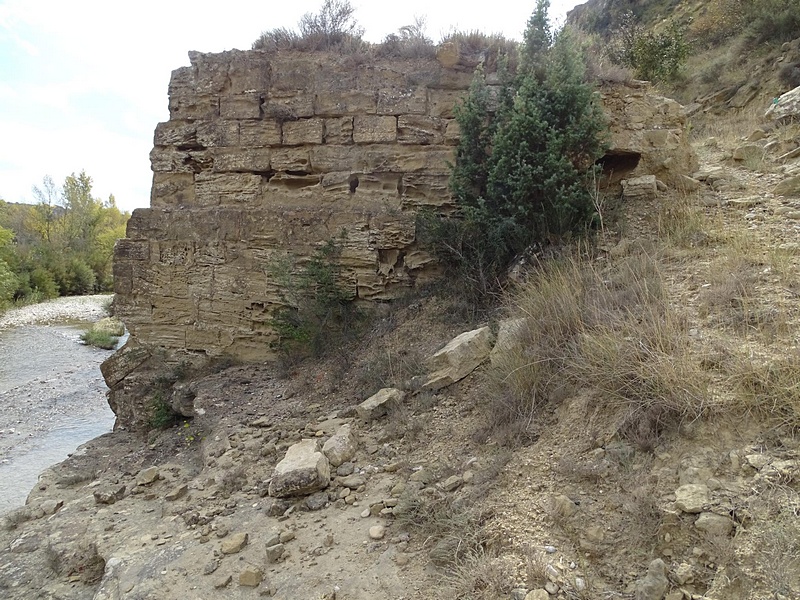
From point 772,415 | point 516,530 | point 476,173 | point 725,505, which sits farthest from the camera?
point 476,173

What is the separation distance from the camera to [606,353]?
3.01 metres

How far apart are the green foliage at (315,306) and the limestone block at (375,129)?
1.37m

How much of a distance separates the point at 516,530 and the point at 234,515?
79.1 inches

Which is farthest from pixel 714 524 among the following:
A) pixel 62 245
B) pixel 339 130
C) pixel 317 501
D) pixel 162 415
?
pixel 62 245

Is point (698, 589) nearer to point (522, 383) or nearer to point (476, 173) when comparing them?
point (522, 383)

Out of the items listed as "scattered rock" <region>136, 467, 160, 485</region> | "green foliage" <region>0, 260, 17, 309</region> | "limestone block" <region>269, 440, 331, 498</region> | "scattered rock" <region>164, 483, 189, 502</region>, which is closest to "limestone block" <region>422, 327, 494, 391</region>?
Answer: "limestone block" <region>269, 440, 331, 498</region>

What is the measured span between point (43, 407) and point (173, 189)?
657 centimetres

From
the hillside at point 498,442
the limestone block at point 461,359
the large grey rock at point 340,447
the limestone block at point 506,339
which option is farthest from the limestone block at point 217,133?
the limestone block at point 506,339

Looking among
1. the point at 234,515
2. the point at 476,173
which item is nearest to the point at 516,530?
the point at 234,515

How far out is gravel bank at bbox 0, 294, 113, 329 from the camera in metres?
21.2

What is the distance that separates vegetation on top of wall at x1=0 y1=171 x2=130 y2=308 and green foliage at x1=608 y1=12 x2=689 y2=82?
2587 centimetres

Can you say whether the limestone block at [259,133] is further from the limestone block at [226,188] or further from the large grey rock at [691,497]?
the large grey rock at [691,497]

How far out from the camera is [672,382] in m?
2.63

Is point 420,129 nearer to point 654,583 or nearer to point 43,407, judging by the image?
point 654,583
